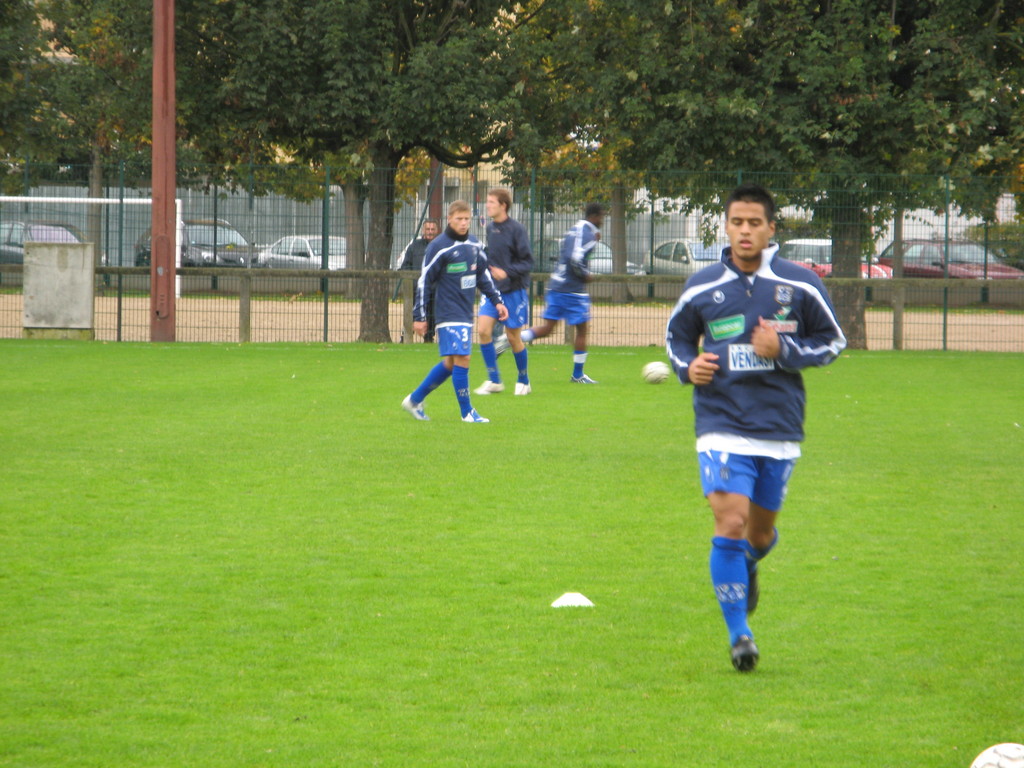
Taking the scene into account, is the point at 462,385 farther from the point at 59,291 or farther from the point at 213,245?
the point at 59,291

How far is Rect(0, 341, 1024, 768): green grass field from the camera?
4.33m

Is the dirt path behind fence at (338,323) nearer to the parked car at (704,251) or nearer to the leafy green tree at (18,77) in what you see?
the parked car at (704,251)

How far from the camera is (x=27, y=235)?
2158 cm

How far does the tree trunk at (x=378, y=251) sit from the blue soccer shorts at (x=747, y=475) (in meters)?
16.8

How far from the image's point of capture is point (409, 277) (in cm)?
2131

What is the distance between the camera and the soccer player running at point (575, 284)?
15.0 m

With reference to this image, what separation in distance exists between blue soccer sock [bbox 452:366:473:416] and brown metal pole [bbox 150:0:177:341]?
400 inches

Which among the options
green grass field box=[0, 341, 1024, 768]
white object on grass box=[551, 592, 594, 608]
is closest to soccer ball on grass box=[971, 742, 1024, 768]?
green grass field box=[0, 341, 1024, 768]

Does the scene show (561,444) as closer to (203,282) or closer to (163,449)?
(163,449)

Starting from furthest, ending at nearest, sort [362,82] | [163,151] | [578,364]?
[362,82]
[163,151]
[578,364]

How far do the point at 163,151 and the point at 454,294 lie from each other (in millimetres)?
10305

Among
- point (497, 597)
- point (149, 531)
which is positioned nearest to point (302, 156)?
point (149, 531)

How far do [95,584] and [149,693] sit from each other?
167 cm

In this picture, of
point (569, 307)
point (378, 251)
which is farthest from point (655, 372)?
point (378, 251)
